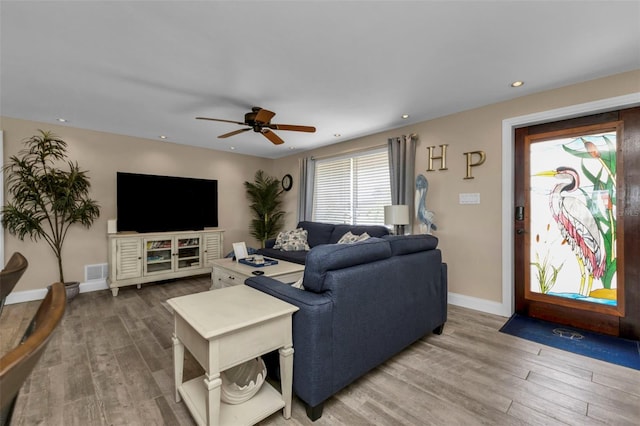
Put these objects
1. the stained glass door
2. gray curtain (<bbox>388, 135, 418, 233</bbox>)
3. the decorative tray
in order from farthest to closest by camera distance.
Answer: gray curtain (<bbox>388, 135, 418, 233</bbox>), the decorative tray, the stained glass door

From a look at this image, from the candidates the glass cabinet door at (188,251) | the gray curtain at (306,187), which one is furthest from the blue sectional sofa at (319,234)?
the glass cabinet door at (188,251)

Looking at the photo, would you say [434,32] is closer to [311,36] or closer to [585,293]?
[311,36]

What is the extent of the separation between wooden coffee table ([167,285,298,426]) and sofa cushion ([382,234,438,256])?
981 mm

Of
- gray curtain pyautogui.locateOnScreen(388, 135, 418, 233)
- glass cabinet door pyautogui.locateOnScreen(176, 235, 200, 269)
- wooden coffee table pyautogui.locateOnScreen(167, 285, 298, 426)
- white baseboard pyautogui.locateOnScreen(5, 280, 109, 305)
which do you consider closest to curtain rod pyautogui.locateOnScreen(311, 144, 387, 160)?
gray curtain pyautogui.locateOnScreen(388, 135, 418, 233)

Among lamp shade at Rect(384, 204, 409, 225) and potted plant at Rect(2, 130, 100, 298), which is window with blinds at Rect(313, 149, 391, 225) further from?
potted plant at Rect(2, 130, 100, 298)

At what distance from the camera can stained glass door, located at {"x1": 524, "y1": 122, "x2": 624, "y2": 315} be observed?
8.43 ft

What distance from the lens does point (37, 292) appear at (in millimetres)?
3703

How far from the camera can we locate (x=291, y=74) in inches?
97.8

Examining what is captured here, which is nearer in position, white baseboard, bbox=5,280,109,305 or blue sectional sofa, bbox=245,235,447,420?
blue sectional sofa, bbox=245,235,447,420

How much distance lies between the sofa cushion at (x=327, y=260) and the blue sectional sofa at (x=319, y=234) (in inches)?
84.0

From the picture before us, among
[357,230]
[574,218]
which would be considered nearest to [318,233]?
[357,230]

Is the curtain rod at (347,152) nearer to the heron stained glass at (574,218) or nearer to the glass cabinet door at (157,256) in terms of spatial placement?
the heron stained glass at (574,218)

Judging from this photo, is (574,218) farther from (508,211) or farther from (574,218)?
(508,211)

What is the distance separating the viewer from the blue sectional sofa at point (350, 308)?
153cm
